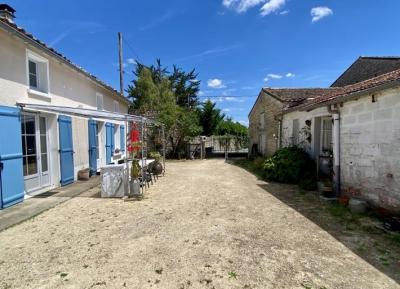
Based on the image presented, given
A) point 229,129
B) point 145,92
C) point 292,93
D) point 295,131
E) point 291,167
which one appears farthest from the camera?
point 229,129

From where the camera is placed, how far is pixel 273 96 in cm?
1314

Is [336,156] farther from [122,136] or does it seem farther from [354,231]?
[122,136]

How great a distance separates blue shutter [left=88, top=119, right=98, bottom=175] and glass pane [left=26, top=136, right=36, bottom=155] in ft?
10.0

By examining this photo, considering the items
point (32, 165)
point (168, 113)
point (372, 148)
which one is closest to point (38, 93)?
point (32, 165)

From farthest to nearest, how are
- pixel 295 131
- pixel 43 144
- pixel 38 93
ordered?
pixel 295 131, pixel 43 144, pixel 38 93

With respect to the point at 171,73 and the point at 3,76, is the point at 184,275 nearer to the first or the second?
the point at 3,76

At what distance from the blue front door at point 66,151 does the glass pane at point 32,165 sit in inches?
37.2

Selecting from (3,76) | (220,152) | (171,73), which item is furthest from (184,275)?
(171,73)

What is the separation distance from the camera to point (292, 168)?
8.67 meters

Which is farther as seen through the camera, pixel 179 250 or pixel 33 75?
pixel 33 75

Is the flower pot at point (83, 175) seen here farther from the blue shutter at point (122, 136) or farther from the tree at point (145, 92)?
the tree at point (145, 92)

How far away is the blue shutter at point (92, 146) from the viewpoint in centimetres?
980

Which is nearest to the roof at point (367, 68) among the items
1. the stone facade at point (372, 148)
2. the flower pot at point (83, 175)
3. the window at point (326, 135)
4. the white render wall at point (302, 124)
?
the white render wall at point (302, 124)

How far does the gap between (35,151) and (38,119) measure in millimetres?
873
